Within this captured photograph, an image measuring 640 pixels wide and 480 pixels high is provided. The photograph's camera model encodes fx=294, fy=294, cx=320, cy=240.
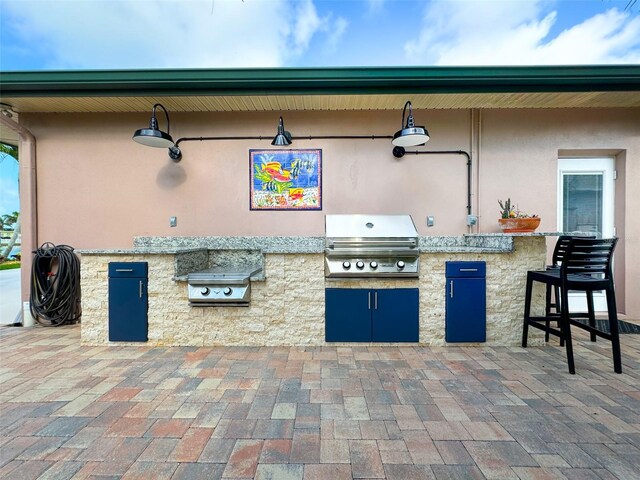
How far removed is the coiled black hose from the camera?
3.69 metres

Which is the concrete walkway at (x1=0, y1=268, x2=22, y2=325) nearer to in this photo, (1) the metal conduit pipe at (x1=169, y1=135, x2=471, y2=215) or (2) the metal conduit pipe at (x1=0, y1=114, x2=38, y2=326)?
(2) the metal conduit pipe at (x1=0, y1=114, x2=38, y2=326)

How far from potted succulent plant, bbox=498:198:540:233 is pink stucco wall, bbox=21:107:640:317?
0.27 meters

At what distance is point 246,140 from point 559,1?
4.87 meters

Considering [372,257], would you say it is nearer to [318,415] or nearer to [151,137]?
[318,415]

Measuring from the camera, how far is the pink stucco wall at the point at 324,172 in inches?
151

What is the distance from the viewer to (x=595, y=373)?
7.63 ft

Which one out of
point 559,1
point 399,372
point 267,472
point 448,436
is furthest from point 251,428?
point 559,1

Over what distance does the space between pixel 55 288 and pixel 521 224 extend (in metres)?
5.69

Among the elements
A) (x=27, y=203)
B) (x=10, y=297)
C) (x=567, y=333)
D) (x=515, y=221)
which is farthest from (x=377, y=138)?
(x=10, y=297)

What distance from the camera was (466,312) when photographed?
295 centimetres

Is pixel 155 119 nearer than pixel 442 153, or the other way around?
pixel 155 119

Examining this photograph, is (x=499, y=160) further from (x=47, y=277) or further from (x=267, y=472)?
(x=47, y=277)

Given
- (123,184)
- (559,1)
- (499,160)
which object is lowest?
(123,184)

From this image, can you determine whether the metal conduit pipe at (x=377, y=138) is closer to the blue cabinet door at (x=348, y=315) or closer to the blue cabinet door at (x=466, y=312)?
the blue cabinet door at (x=466, y=312)
